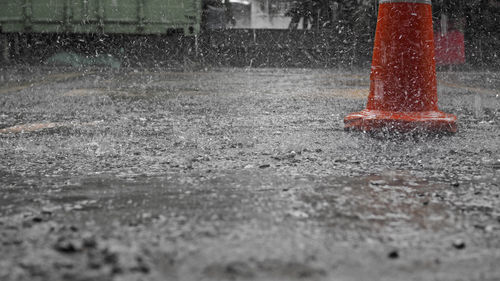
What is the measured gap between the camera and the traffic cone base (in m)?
4.01

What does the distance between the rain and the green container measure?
6711 millimetres

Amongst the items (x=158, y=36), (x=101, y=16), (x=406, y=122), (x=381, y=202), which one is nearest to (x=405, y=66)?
(x=406, y=122)

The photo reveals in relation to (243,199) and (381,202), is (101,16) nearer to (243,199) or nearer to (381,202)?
(243,199)

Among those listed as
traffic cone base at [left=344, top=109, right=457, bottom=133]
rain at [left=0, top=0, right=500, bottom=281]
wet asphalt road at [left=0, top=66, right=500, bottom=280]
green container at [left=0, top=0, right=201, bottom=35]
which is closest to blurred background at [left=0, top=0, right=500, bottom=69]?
green container at [left=0, top=0, right=201, bottom=35]

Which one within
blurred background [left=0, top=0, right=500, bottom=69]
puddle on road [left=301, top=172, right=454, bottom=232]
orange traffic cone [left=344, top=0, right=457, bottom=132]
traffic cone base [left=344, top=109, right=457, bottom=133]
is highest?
blurred background [left=0, top=0, right=500, bottom=69]

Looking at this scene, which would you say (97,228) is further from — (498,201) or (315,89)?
(315,89)

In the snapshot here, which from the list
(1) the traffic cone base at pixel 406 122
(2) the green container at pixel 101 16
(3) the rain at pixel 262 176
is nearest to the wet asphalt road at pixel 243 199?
(3) the rain at pixel 262 176

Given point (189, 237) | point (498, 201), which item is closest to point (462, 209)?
point (498, 201)

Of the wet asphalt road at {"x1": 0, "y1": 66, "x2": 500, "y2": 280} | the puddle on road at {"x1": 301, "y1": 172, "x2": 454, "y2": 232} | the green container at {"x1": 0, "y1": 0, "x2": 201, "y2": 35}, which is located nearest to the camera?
the wet asphalt road at {"x1": 0, "y1": 66, "x2": 500, "y2": 280}

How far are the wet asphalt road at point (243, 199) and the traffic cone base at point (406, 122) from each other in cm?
12

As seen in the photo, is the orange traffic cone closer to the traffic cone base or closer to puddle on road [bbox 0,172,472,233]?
the traffic cone base

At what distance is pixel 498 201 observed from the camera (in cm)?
227

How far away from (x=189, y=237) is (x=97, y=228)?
32 centimetres

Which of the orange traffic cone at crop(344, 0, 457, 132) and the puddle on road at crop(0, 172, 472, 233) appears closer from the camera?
the puddle on road at crop(0, 172, 472, 233)
